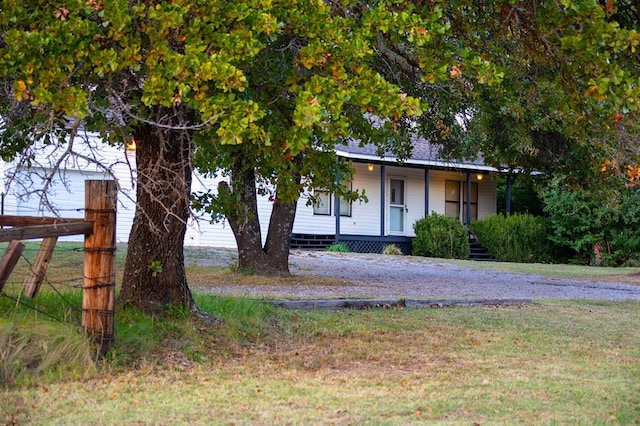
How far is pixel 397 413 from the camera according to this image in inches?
238

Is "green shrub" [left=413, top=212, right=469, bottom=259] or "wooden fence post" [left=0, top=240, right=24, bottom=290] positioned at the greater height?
"green shrub" [left=413, top=212, right=469, bottom=259]

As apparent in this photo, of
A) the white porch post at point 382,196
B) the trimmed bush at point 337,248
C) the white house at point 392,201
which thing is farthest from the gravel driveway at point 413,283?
the white porch post at point 382,196

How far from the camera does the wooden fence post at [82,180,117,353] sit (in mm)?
7398

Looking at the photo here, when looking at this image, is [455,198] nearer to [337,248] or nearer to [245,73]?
[337,248]

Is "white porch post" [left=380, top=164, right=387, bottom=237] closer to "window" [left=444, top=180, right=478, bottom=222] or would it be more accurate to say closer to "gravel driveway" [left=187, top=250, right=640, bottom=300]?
"window" [left=444, top=180, right=478, bottom=222]

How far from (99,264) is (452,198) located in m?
26.6

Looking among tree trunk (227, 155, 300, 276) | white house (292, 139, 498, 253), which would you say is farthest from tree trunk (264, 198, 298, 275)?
white house (292, 139, 498, 253)

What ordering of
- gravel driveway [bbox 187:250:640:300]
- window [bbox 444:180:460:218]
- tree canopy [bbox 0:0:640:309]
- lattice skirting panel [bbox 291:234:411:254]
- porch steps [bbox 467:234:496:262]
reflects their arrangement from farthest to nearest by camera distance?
1. window [bbox 444:180:460:218]
2. porch steps [bbox 467:234:496:262]
3. lattice skirting panel [bbox 291:234:411:254]
4. gravel driveway [bbox 187:250:640:300]
5. tree canopy [bbox 0:0:640:309]

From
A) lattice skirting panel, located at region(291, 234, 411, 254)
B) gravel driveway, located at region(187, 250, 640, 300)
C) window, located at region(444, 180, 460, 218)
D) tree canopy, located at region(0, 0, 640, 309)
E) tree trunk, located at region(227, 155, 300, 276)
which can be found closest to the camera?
tree canopy, located at region(0, 0, 640, 309)

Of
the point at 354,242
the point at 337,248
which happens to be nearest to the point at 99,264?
the point at 337,248

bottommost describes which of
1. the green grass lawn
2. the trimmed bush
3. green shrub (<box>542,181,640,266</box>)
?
the green grass lawn

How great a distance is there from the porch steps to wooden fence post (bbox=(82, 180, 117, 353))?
923 inches

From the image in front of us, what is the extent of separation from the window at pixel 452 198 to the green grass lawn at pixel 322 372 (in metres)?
21.8

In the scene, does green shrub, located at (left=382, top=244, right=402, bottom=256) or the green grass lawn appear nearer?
the green grass lawn
